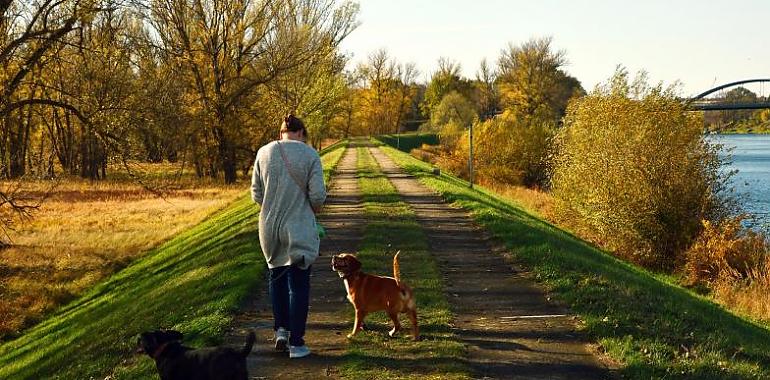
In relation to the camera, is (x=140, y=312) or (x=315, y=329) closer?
(x=315, y=329)

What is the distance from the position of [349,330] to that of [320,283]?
7.77 ft

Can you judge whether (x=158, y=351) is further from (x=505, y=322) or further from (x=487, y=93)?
(x=487, y=93)

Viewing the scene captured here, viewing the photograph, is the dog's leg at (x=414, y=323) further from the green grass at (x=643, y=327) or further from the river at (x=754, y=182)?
the river at (x=754, y=182)

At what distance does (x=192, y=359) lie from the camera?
498 centimetres

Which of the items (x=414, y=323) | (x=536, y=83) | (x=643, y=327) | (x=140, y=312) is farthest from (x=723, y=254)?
(x=536, y=83)

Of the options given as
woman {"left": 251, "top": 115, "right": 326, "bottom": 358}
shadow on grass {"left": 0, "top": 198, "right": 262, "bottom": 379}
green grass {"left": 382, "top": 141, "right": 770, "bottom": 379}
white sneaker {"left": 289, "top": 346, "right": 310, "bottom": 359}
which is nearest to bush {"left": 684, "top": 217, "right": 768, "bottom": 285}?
green grass {"left": 382, "top": 141, "right": 770, "bottom": 379}

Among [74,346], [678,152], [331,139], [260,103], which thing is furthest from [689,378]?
[331,139]

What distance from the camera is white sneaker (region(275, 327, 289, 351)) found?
20.2 feet

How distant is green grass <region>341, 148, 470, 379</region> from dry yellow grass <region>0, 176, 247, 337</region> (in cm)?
681

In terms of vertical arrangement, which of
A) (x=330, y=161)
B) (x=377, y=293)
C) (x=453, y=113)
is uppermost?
(x=453, y=113)

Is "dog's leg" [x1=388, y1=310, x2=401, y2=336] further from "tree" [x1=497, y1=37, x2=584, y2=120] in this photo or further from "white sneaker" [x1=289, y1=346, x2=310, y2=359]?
"tree" [x1=497, y1=37, x2=584, y2=120]

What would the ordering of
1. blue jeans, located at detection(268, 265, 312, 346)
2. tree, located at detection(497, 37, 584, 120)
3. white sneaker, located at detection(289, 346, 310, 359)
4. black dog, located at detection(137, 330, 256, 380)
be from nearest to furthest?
black dog, located at detection(137, 330, 256, 380) < blue jeans, located at detection(268, 265, 312, 346) < white sneaker, located at detection(289, 346, 310, 359) < tree, located at detection(497, 37, 584, 120)

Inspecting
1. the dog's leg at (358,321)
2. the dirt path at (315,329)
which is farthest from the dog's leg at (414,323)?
the dirt path at (315,329)

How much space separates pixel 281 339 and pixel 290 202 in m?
1.33
